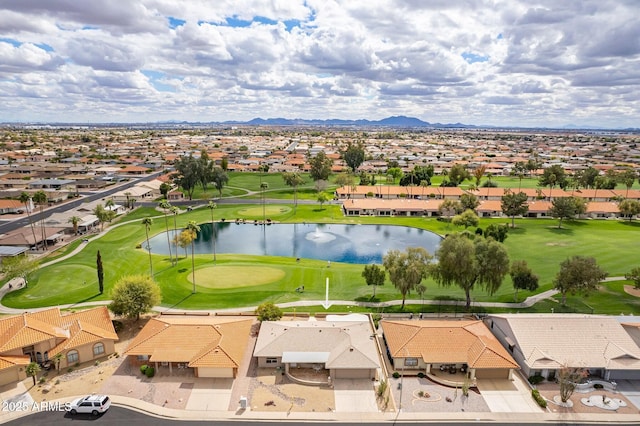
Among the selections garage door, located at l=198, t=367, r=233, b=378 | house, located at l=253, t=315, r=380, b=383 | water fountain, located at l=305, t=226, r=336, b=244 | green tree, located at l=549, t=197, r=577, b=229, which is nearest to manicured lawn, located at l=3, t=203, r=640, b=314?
green tree, located at l=549, t=197, r=577, b=229

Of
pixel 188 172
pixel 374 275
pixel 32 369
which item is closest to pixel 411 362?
pixel 374 275

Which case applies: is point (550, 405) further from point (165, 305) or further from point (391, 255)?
point (165, 305)

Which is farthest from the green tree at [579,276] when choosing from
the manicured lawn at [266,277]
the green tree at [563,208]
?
the green tree at [563,208]

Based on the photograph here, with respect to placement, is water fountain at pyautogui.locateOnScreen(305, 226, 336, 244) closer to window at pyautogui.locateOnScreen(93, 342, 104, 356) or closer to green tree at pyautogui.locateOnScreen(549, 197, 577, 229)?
window at pyautogui.locateOnScreen(93, 342, 104, 356)

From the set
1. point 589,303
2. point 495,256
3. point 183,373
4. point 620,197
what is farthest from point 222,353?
point 620,197

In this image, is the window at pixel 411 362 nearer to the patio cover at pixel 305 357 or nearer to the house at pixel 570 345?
the patio cover at pixel 305 357

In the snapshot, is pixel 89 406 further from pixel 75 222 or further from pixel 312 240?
pixel 75 222
